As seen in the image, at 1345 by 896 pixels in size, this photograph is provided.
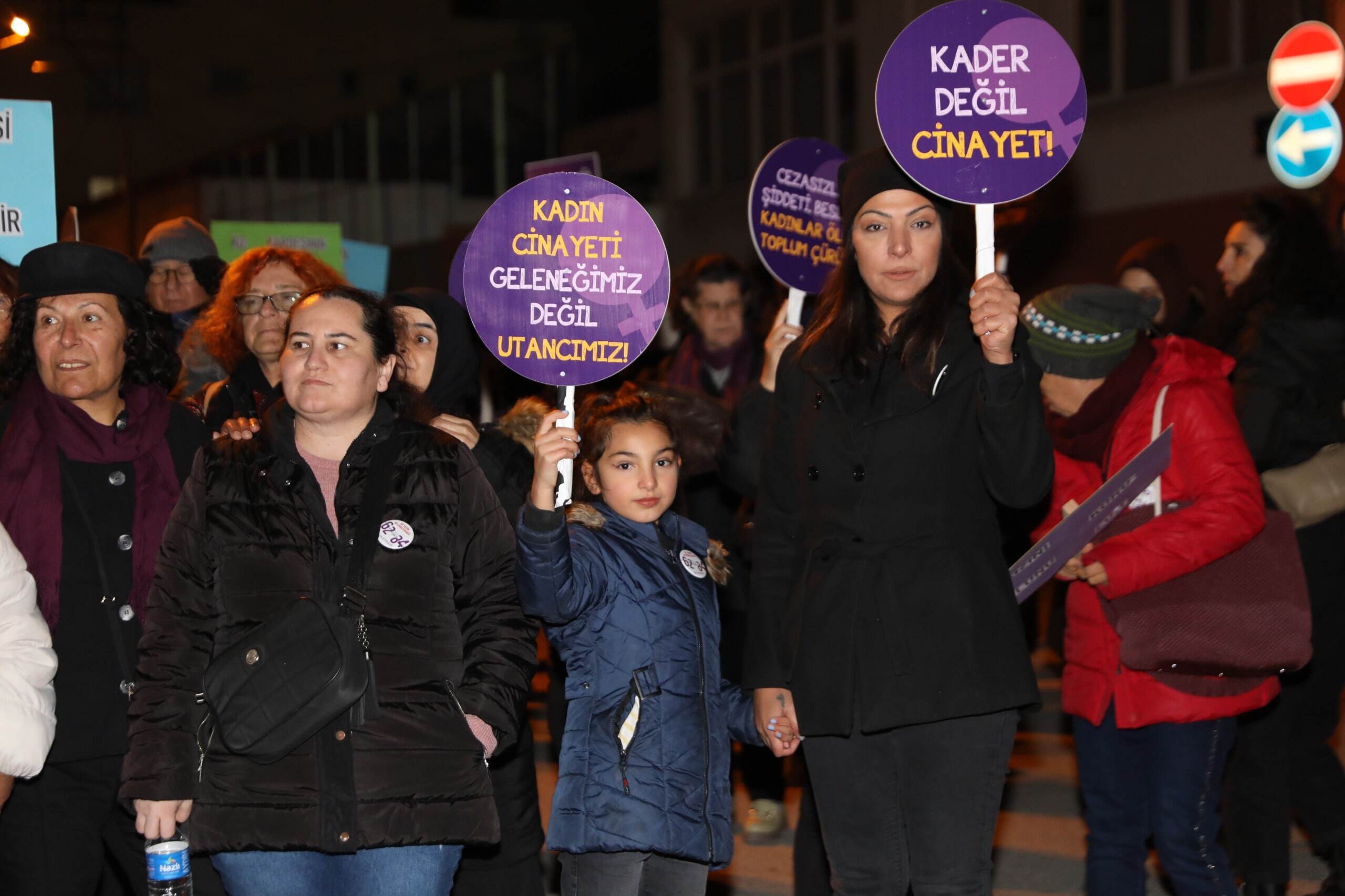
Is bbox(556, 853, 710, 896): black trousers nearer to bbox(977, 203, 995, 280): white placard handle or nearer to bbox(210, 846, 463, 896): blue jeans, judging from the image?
bbox(210, 846, 463, 896): blue jeans

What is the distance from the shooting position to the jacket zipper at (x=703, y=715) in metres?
4.33

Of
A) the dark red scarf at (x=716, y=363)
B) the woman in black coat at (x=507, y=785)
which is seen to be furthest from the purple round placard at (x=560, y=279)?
the dark red scarf at (x=716, y=363)

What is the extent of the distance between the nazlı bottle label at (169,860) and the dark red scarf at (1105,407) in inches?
110

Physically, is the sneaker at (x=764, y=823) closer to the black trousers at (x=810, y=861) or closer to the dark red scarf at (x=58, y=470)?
the black trousers at (x=810, y=861)

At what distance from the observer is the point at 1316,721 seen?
5.75 metres

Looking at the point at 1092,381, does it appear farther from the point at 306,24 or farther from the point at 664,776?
the point at 306,24

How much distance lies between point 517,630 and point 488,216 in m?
1.21

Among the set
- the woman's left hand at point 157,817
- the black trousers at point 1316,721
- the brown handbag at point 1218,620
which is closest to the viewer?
the woman's left hand at point 157,817

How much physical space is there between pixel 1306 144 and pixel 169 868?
28.2 feet

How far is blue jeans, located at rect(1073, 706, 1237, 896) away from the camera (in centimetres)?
459

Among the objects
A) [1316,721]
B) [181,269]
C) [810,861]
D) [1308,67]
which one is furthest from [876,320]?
[1308,67]

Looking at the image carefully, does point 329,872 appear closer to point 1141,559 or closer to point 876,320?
point 876,320

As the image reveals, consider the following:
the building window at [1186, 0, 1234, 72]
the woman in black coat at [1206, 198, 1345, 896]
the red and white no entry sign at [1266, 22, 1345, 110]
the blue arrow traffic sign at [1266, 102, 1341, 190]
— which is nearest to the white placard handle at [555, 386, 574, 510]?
the woman in black coat at [1206, 198, 1345, 896]

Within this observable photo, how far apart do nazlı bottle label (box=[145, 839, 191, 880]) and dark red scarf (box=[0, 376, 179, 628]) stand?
2.76 ft
